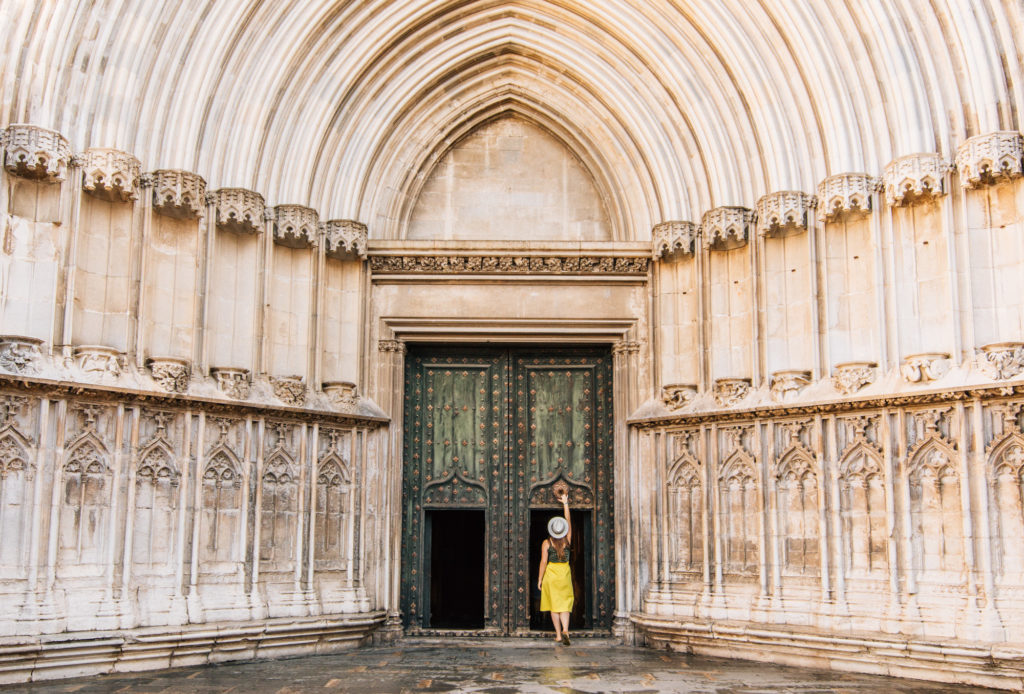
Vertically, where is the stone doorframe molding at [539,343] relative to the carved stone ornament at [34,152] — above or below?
below

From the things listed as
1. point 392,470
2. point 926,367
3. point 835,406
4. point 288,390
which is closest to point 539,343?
point 392,470

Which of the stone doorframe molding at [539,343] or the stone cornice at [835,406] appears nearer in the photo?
the stone cornice at [835,406]

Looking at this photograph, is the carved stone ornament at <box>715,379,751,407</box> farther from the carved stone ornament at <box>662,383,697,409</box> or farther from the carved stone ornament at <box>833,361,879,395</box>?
the carved stone ornament at <box>833,361,879,395</box>

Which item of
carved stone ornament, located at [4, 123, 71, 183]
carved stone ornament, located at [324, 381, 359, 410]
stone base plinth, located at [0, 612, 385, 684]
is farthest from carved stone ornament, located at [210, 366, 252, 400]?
carved stone ornament, located at [4, 123, 71, 183]

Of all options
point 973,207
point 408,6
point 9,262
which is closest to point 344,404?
point 9,262

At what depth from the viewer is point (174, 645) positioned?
9266 mm

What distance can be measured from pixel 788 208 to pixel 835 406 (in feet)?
6.92

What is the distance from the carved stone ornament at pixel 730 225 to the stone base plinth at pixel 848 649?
4.03 m

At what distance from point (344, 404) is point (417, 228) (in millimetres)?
2498

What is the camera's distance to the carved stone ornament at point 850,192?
10.1m

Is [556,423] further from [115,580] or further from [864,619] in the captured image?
[115,580]

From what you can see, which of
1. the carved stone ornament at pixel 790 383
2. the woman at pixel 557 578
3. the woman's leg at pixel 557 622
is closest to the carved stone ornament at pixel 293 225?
the woman at pixel 557 578

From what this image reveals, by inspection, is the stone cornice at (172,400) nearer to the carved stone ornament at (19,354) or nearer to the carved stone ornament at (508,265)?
the carved stone ornament at (19,354)

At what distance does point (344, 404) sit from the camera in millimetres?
11359
